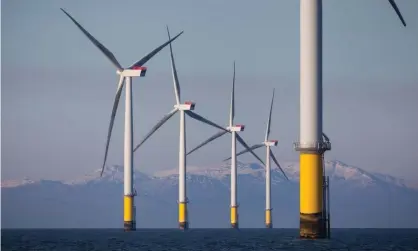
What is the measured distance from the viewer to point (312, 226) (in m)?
113

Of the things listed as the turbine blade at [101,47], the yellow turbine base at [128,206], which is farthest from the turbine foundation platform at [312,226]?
the yellow turbine base at [128,206]

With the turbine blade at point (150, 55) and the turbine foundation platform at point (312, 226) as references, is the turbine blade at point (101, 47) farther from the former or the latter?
the turbine foundation platform at point (312, 226)

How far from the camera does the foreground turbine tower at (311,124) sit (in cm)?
11275

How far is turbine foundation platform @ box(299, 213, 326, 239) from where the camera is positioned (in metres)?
113

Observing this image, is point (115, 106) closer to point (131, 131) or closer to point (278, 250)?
point (131, 131)

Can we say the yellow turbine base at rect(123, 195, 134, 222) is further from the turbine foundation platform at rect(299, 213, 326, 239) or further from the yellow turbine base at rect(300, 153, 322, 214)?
the yellow turbine base at rect(300, 153, 322, 214)

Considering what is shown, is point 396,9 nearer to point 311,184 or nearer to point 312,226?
point 311,184

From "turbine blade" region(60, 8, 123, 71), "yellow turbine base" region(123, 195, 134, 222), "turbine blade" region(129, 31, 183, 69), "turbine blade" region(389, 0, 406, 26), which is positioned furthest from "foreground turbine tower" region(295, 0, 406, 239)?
"yellow turbine base" region(123, 195, 134, 222)

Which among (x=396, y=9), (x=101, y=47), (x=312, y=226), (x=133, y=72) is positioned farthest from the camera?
(x=133, y=72)

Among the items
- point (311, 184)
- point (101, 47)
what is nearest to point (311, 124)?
point (311, 184)

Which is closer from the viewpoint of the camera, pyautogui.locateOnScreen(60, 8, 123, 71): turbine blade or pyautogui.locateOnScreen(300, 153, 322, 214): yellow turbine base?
pyautogui.locateOnScreen(300, 153, 322, 214): yellow turbine base

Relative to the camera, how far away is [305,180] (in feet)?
370

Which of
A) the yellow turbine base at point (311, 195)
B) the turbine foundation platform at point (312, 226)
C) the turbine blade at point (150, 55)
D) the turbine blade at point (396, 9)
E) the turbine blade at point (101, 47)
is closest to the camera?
the yellow turbine base at point (311, 195)

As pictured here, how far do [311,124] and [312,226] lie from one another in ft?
38.2
